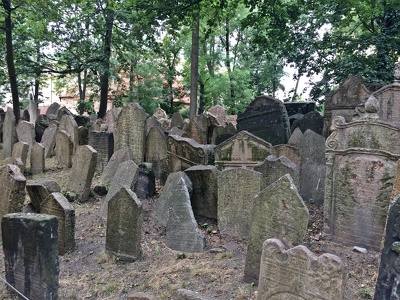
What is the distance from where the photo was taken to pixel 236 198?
5.61 meters

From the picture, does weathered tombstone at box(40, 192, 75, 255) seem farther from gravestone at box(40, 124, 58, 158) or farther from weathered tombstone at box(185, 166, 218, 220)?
gravestone at box(40, 124, 58, 158)

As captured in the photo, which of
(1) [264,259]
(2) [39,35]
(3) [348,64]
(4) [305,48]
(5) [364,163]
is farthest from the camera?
(4) [305,48]

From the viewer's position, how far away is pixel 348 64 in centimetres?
1284

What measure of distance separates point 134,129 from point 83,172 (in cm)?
206

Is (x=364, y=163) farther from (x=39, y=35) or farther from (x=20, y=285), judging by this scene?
(x=39, y=35)

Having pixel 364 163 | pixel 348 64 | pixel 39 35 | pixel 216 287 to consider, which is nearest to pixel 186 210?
pixel 216 287

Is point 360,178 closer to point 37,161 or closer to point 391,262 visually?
point 391,262

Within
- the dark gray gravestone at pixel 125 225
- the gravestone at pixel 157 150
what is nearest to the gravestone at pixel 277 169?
the dark gray gravestone at pixel 125 225

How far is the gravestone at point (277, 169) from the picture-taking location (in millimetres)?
5812

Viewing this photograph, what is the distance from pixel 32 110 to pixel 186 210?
13943mm

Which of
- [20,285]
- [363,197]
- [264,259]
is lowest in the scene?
[20,285]

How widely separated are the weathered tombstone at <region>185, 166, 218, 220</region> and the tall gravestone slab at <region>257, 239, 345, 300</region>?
301 cm

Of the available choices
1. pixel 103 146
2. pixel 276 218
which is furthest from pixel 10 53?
pixel 276 218

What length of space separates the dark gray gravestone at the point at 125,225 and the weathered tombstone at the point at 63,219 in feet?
1.95
